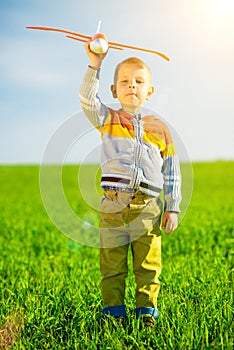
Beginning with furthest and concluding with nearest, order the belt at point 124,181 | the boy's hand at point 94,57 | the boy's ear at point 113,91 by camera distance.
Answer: the boy's ear at point 113,91, the belt at point 124,181, the boy's hand at point 94,57

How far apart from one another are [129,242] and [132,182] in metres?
0.43

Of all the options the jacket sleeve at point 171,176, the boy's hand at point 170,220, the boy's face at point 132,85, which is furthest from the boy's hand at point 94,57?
the boy's hand at point 170,220

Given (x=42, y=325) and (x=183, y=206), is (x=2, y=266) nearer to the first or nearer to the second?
(x=42, y=325)

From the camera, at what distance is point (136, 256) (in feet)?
12.4

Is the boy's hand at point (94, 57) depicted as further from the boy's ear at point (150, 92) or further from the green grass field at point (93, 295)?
the green grass field at point (93, 295)

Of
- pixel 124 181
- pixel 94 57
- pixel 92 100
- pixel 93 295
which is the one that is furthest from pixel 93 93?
pixel 93 295

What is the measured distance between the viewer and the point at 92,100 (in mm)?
3584

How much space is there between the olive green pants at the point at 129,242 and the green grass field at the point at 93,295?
0.21 m

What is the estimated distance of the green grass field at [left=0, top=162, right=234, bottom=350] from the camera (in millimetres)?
3504

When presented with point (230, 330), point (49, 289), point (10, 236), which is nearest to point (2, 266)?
point (49, 289)

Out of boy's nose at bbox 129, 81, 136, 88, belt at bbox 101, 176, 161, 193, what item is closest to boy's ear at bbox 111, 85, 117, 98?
boy's nose at bbox 129, 81, 136, 88

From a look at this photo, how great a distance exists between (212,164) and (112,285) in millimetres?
24486

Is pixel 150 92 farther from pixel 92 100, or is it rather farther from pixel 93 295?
pixel 93 295

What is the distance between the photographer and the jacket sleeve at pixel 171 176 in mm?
3824
